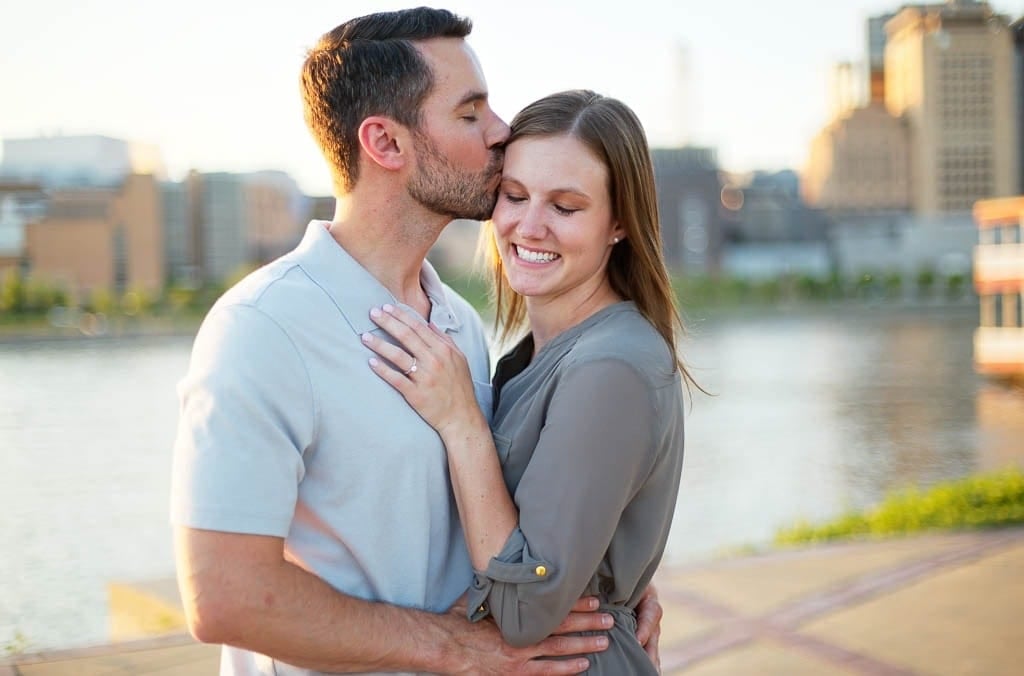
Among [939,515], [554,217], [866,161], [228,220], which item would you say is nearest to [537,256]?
[554,217]

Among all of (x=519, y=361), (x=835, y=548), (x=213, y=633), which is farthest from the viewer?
(x=835, y=548)

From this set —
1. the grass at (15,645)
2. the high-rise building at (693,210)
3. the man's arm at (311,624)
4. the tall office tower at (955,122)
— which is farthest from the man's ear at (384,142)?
the tall office tower at (955,122)

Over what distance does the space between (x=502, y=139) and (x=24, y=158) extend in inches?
261

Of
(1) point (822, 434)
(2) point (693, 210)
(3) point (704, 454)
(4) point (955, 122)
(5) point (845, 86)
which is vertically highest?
(5) point (845, 86)

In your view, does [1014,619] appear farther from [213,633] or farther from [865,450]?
[865,450]

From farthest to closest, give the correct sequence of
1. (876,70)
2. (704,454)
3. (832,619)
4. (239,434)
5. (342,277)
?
(876,70) → (704,454) → (832,619) → (342,277) → (239,434)

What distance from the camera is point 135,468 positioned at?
17.9 metres

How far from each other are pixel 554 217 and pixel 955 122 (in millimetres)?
115294

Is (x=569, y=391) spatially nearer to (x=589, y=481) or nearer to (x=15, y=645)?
(x=589, y=481)

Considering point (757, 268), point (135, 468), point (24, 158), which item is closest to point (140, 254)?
point (135, 468)

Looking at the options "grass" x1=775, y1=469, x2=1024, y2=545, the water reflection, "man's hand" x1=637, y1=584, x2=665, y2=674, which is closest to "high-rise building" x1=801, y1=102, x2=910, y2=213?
the water reflection

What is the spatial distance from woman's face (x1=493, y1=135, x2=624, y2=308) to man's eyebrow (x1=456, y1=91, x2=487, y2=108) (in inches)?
3.5

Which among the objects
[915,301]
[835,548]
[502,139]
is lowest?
[915,301]

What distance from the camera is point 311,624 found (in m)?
1.24
